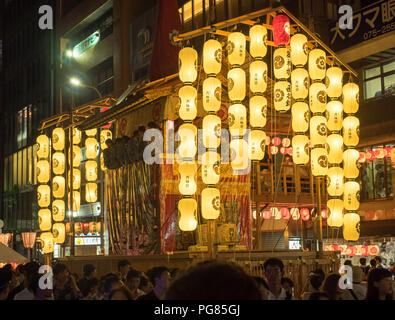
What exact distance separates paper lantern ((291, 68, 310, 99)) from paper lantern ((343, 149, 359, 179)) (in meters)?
1.90

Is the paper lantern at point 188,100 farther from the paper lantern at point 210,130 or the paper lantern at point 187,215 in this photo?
the paper lantern at point 187,215

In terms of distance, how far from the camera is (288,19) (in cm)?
1323

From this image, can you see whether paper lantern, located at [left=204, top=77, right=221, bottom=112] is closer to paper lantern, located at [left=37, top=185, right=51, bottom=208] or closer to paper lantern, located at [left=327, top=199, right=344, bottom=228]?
paper lantern, located at [left=327, top=199, right=344, bottom=228]

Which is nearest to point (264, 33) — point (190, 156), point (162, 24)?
point (190, 156)

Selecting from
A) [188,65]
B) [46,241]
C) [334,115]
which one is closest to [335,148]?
[334,115]

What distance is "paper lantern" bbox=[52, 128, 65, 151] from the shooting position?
68.1 ft

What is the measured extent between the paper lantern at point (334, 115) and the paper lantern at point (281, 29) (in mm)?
2102

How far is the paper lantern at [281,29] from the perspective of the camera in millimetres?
13086

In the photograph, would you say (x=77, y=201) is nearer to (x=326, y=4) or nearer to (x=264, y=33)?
(x=264, y=33)

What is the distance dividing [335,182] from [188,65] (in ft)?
15.5

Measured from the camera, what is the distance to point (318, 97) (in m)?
13.7

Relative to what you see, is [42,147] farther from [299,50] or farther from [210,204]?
[299,50]

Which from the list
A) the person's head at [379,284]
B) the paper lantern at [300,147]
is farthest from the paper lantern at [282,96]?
the person's head at [379,284]
